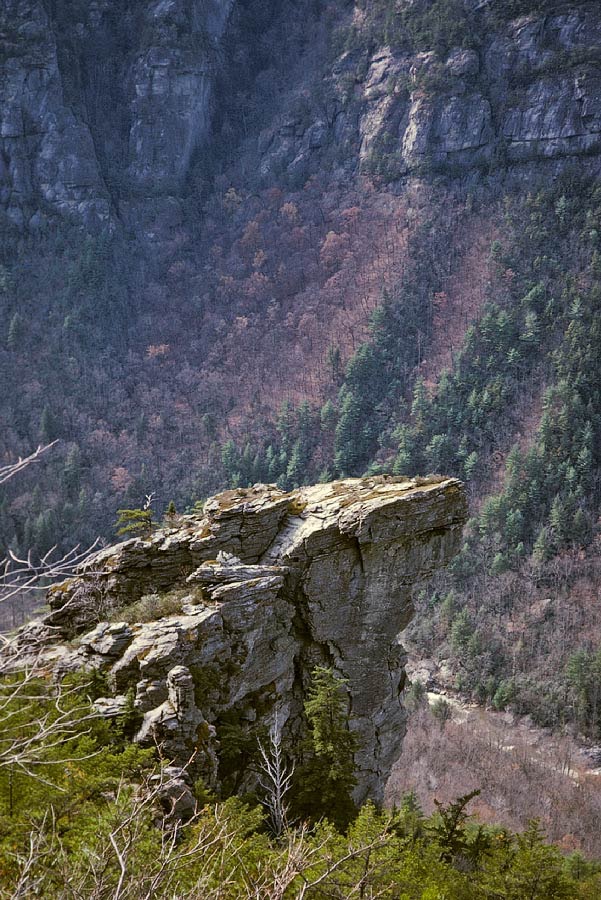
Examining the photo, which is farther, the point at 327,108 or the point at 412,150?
the point at 327,108

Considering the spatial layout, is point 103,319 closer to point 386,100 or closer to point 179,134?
point 179,134

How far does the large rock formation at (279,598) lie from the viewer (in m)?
20.2

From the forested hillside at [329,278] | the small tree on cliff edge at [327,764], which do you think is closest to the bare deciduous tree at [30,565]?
the small tree on cliff edge at [327,764]

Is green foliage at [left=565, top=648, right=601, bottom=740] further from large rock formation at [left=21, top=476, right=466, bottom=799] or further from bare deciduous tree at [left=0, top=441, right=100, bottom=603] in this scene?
bare deciduous tree at [left=0, top=441, right=100, bottom=603]

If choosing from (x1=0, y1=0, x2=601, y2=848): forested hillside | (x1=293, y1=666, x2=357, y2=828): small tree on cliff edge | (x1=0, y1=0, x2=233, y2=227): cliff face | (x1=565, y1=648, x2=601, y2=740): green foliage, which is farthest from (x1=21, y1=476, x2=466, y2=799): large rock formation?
Result: (x1=0, y1=0, x2=233, y2=227): cliff face

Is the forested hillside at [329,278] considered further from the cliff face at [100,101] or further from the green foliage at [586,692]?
the cliff face at [100,101]

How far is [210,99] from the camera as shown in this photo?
114688 millimetres

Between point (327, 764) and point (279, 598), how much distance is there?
17.1 feet

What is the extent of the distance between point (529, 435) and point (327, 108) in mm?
66239

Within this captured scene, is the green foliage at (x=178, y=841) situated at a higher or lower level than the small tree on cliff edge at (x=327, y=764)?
higher

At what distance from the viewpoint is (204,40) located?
11194cm

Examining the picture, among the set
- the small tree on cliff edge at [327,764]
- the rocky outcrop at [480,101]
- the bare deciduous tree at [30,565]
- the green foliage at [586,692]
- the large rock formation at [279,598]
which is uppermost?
the rocky outcrop at [480,101]

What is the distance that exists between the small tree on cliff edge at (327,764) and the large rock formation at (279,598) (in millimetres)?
1574

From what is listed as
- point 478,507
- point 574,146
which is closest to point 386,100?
point 574,146
